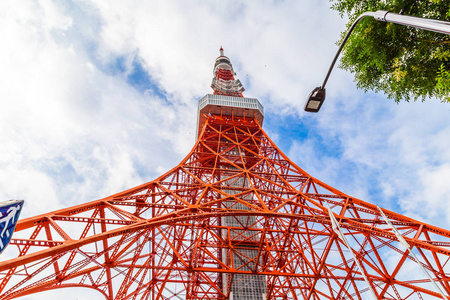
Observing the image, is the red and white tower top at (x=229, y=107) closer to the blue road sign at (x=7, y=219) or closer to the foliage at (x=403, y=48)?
the foliage at (x=403, y=48)

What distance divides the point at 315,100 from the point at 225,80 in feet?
92.8

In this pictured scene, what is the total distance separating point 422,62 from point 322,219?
21.4 ft

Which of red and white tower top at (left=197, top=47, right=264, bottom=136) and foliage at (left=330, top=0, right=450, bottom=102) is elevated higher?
red and white tower top at (left=197, top=47, right=264, bottom=136)

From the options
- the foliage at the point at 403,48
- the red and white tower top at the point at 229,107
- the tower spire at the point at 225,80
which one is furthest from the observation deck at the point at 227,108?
the foliage at the point at 403,48

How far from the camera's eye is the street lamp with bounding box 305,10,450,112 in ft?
8.67

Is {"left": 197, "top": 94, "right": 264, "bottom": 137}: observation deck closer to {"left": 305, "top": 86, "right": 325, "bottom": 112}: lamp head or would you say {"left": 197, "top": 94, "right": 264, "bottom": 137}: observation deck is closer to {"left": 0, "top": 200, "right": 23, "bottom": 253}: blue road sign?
{"left": 305, "top": 86, "right": 325, "bottom": 112}: lamp head

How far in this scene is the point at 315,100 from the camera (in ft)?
16.3

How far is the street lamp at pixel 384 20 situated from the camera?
8.67 feet

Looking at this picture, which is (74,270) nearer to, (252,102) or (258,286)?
(258,286)

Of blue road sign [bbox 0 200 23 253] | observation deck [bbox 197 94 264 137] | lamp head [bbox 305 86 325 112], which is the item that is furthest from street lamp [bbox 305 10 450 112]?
observation deck [bbox 197 94 264 137]

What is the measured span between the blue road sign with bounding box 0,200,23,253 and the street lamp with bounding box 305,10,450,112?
462 centimetres

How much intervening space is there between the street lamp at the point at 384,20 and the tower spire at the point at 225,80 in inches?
978

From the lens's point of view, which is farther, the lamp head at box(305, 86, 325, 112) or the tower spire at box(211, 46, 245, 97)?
the tower spire at box(211, 46, 245, 97)

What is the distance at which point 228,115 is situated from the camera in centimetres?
2441
